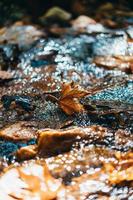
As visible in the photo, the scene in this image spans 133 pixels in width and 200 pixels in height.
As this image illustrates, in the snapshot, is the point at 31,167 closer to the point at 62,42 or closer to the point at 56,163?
the point at 56,163

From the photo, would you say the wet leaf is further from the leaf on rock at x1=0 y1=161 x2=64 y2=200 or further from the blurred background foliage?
the blurred background foliage

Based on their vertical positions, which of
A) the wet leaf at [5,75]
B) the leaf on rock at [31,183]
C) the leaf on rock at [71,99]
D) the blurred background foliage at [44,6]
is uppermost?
the blurred background foliage at [44,6]

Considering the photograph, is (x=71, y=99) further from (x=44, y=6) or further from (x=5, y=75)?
(x=44, y=6)

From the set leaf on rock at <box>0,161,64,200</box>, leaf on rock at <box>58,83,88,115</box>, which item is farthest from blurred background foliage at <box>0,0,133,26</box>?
leaf on rock at <box>0,161,64,200</box>

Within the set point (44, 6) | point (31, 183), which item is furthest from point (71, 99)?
point (44, 6)

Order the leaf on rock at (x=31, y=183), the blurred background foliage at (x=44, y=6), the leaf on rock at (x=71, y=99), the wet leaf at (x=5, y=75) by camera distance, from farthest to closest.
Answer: the blurred background foliage at (x=44, y=6), the wet leaf at (x=5, y=75), the leaf on rock at (x=71, y=99), the leaf on rock at (x=31, y=183)

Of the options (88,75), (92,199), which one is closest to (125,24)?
(88,75)

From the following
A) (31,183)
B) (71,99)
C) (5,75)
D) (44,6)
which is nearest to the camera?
(31,183)

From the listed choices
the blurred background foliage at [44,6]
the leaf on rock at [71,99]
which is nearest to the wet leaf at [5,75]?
the leaf on rock at [71,99]

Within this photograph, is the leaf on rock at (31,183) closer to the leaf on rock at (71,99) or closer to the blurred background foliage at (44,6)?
the leaf on rock at (71,99)
